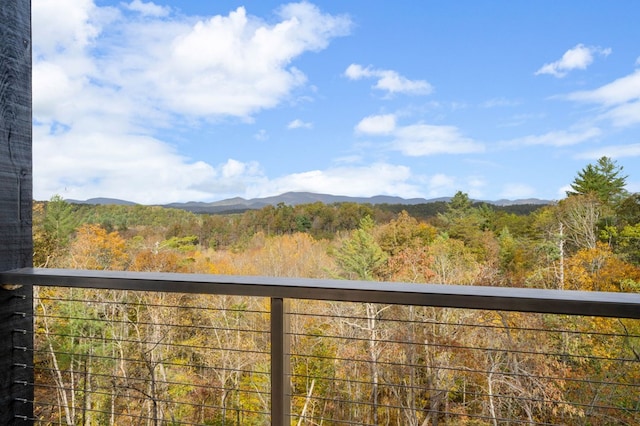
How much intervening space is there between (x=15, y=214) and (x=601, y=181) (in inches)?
301

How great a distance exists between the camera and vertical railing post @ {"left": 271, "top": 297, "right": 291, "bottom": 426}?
1235 millimetres

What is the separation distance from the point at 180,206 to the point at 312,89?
9.94 feet

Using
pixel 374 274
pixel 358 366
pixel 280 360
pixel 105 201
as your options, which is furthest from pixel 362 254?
pixel 280 360

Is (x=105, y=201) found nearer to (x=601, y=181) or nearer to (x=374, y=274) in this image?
(x=374, y=274)

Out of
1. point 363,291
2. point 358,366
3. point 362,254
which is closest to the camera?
point 363,291

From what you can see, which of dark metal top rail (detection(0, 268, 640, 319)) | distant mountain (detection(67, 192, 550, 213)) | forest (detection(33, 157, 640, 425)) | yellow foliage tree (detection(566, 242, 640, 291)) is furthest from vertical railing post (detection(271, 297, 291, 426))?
yellow foliage tree (detection(566, 242, 640, 291))

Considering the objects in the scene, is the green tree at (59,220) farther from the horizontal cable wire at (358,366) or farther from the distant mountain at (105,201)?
the horizontal cable wire at (358,366)

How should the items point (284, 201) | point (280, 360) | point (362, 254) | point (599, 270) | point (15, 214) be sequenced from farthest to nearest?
point (284, 201) → point (362, 254) → point (599, 270) → point (15, 214) → point (280, 360)

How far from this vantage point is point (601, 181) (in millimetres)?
7020

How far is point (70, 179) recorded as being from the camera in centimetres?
690

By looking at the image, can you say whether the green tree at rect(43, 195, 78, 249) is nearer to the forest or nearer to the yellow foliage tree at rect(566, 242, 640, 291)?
the forest

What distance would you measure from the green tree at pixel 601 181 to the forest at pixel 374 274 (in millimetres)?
21

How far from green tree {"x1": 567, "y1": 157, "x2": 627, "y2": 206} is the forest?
21 mm

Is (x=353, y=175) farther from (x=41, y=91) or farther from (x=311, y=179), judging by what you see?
(x=41, y=91)
